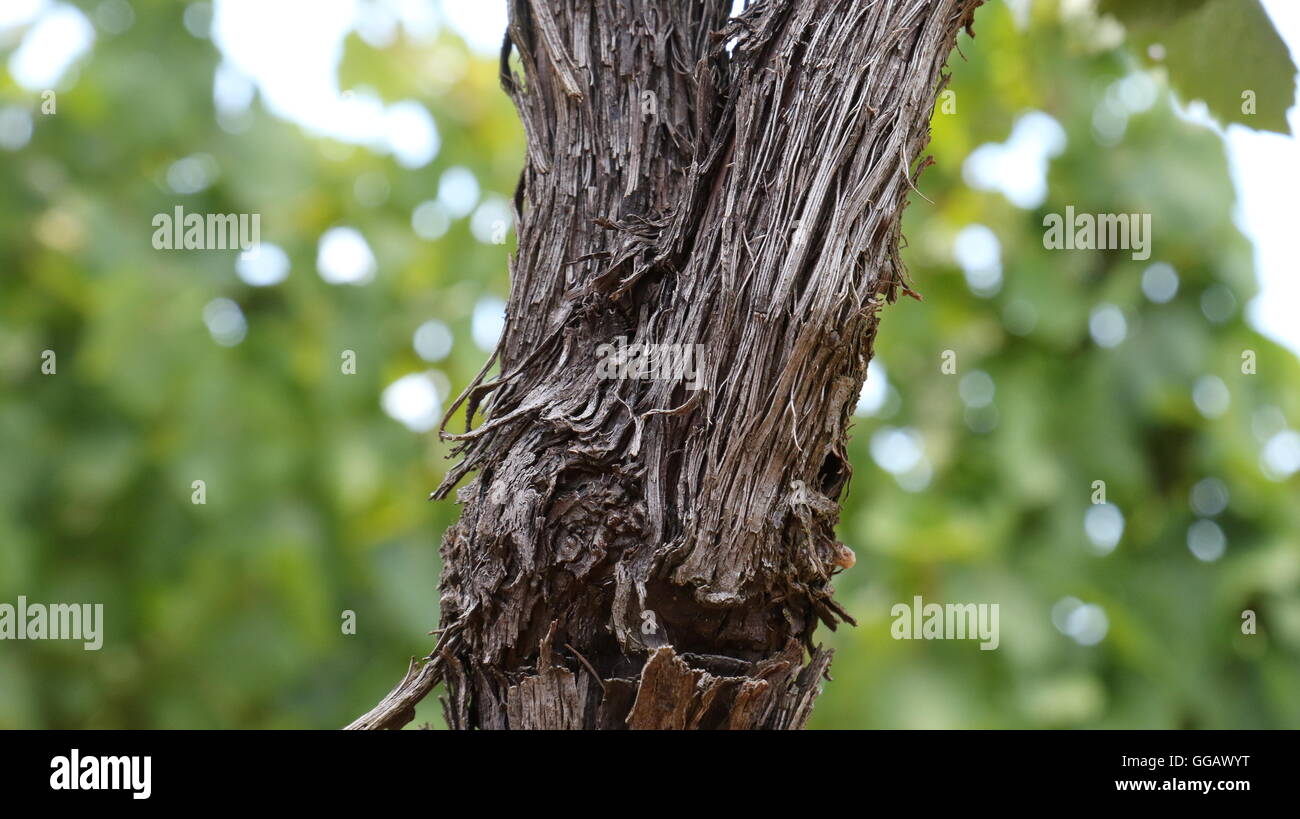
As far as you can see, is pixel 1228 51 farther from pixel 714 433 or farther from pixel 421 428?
pixel 421 428

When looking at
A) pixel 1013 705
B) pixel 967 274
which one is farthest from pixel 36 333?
pixel 1013 705

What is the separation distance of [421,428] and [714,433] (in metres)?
2.16

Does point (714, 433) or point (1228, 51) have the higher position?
point (1228, 51)

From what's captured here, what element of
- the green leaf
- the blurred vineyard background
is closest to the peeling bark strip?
the green leaf

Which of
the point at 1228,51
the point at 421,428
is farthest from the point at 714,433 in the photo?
the point at 421,428

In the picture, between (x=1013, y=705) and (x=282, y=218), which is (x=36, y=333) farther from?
(x=1013, y=705)

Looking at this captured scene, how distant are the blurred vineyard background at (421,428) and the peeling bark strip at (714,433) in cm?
193

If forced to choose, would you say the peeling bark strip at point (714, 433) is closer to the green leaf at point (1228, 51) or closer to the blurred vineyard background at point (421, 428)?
the green leaf at point (1228, 51)

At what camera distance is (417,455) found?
2596 millimetres

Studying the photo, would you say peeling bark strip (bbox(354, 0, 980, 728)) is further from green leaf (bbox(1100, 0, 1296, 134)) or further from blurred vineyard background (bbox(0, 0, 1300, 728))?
blurred vineyard background (bbox(0, 0, 1300, 728))

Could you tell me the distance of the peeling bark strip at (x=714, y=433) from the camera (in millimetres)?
505

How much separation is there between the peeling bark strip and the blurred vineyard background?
6.32 ft

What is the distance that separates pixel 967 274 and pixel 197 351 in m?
1.83

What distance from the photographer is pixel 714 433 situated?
51 cm
